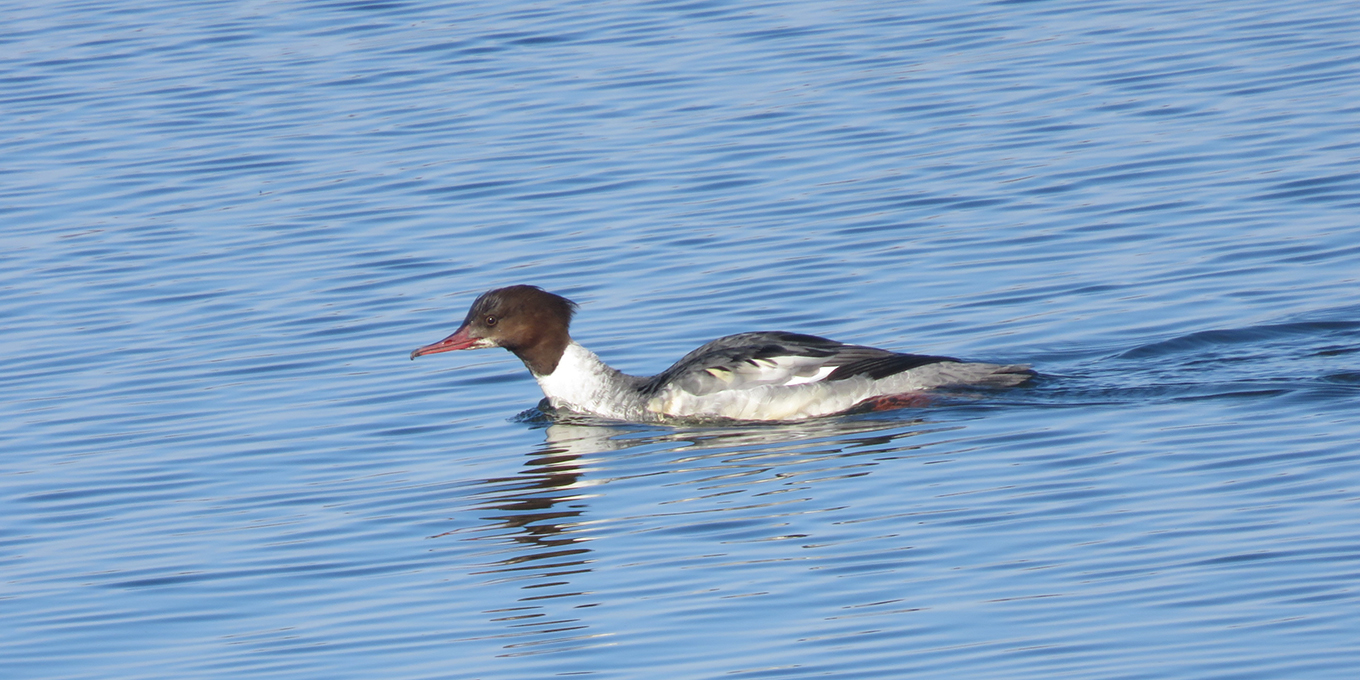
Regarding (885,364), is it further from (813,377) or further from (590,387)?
(590,387)

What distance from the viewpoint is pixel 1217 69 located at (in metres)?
17.9

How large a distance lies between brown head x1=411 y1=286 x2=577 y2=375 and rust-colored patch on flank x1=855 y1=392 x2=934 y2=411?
1905 mm

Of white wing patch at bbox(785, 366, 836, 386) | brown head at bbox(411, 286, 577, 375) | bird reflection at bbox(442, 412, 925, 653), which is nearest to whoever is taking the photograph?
bird reflection at bbox(442, 412, 925, 653)

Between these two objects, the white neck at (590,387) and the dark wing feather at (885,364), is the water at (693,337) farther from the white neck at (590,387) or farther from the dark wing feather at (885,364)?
the dark wing feather at (885,364)

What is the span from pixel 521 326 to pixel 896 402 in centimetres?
228

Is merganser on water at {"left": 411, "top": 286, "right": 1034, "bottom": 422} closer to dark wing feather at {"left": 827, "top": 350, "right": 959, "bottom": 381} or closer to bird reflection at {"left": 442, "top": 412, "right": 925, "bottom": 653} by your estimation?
dark wing feather at {"left": 827, "top": 350, "right": 959, "bottom": 381}

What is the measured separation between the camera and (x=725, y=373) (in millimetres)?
10797

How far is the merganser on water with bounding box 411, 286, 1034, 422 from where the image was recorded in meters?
10.7

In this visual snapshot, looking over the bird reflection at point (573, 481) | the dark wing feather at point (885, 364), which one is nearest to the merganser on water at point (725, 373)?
the dark wing feather at point (885, 364)

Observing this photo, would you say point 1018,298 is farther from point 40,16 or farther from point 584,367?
point 40,16

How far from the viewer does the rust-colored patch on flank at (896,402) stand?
1070 centimetres

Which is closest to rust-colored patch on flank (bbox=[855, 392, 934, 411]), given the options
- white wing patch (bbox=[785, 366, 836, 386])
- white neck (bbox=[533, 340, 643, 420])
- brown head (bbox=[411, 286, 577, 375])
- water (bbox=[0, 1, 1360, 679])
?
water (bbox=[0, 1, 1360, 679])

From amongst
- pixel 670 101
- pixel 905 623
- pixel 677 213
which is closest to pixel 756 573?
pixel 905 623

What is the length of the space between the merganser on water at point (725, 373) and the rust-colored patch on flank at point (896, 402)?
13 millimetres
